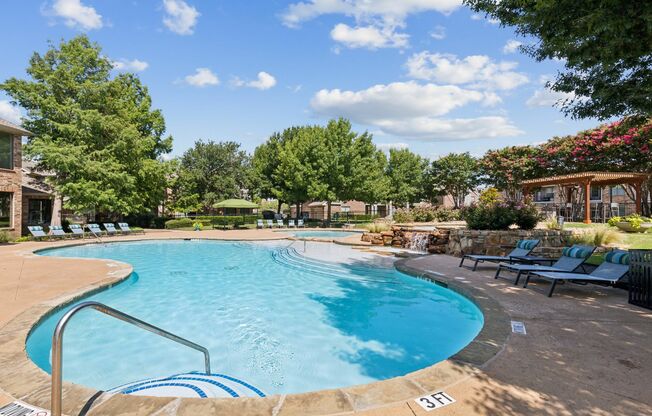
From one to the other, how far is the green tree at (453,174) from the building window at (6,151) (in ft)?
133

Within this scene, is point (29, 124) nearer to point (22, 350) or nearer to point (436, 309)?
point (22, 350)

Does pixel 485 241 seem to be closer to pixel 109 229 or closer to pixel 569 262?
pixel 569 262

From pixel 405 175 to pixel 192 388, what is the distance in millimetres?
44511

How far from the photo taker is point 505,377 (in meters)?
3.41

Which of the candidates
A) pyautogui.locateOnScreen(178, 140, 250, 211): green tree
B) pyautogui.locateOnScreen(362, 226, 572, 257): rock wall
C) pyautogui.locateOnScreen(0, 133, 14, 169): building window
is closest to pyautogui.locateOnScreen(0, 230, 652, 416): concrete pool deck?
pyautogui.locateOnScreen(362, 226, 572, 257): rock wall

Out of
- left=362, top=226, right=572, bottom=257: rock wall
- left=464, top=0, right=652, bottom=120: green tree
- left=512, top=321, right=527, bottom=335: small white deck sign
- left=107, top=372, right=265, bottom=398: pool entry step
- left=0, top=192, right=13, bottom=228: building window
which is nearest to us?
left=107, top=372, right=265, bottom=398: pool entry step

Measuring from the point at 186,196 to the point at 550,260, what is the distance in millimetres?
33990

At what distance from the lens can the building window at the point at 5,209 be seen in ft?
62.9

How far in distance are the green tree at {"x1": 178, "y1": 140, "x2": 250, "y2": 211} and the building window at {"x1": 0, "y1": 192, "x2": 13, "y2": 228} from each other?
20.1 meters

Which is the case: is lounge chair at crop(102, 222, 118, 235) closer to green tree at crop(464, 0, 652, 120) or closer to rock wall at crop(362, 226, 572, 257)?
rock wall at crop(362, 226, 572, 257)

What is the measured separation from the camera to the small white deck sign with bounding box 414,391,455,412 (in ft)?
9.51

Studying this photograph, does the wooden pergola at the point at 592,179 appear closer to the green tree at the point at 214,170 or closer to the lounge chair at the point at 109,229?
→ the lounge chair at the point at 109,229

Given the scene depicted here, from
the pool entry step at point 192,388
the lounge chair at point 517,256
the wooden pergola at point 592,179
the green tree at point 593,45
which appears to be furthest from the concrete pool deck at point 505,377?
the wooden pergola at point 592,179

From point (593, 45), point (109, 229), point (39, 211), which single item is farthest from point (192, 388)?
point (39, 211)
